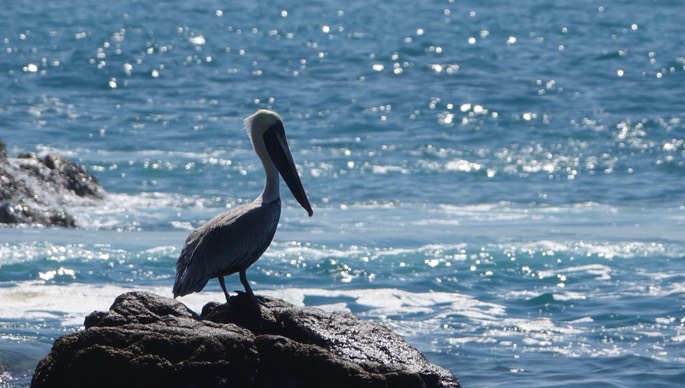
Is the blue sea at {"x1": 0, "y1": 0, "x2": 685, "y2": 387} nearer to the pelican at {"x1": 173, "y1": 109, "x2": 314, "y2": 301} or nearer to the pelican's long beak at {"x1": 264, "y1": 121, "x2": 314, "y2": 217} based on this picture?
the pelican at {"x1": 173, "y1": 109, "x2": 314, "y2": 301}

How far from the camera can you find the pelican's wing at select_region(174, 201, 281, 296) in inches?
295

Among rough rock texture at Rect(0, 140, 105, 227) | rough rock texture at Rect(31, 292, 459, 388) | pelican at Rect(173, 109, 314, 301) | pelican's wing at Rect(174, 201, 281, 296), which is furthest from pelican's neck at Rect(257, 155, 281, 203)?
rough rock texture at Rect(0, 140, 105, 227)

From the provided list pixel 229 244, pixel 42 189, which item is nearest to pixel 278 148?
pixel 229 244

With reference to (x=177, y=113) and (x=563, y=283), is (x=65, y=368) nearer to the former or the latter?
(x=563, y=283)

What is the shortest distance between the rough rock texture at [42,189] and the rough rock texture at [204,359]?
28.5 ft

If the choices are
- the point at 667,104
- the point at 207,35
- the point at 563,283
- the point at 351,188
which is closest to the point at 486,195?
the point at 351,188

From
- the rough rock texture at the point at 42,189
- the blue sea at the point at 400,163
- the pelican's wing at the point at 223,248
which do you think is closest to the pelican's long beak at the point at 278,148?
the pelican's wing at the point at 223,248

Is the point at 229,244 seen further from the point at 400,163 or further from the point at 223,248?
the point at 400,163

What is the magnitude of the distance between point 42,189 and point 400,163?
6.63m

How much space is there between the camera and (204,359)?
258 inches

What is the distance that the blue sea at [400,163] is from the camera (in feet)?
38.0

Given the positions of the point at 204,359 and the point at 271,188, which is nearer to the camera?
the point at 204,359

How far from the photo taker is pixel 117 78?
28.6m

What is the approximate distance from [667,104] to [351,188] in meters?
8.72
